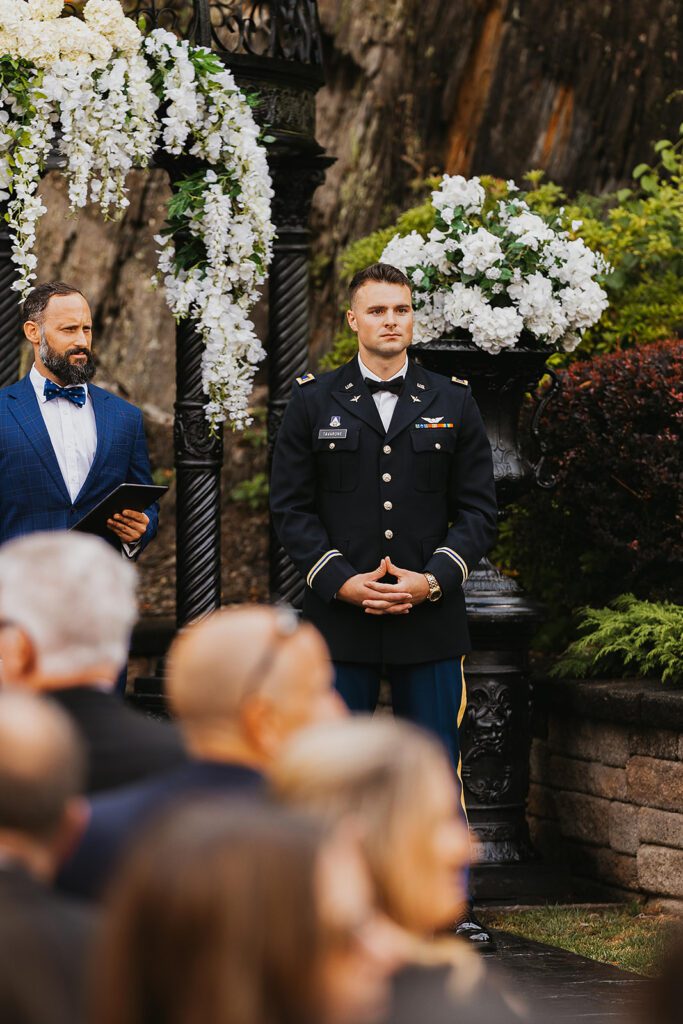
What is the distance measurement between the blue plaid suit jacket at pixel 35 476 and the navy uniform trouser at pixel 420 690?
87cm

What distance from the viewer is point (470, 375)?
6863 millimetres

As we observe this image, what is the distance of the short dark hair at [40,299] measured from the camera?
583 centimetres

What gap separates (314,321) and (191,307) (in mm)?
4616

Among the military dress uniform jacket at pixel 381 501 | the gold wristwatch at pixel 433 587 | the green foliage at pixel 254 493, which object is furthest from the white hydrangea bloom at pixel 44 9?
the green foliage at pixel 254 493

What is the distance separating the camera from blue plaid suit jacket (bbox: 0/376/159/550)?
582cm

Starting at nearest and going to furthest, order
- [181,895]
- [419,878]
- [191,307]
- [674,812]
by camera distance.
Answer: [181,895] < [419,878] < [674,812] < [191,307]

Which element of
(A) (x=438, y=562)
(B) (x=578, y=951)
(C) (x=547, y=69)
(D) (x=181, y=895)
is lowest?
(B) (x=578, y=951)

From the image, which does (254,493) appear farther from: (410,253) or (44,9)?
(44,9)

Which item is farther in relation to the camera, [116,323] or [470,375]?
[116,323]

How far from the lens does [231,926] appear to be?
5.79ft

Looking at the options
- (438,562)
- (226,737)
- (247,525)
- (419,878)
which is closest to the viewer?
(419,878)

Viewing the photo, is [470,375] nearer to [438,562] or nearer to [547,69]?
[438,562]

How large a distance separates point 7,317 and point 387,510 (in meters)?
2.21

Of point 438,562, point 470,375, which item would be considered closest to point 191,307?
point 470,375
